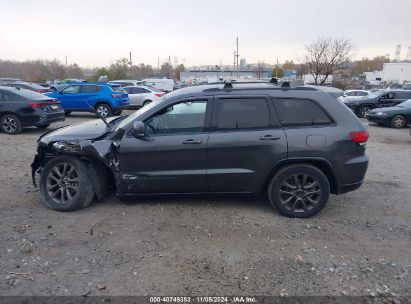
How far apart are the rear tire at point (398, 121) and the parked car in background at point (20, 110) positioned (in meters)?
12.9

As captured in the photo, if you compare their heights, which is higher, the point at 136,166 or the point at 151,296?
the point at 136,166

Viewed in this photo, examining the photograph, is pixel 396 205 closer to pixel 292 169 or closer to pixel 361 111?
pixel 292 169

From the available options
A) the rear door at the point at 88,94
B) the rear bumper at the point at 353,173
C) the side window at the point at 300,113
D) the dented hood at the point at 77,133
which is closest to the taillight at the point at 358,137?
the rear bumper at the point at 353,173

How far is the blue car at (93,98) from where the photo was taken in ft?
52.7

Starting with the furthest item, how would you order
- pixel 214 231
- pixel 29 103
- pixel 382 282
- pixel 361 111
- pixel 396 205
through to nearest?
pixel 361 111
pixel 29 103
pixel 396 205
pixel 214 231
pixel 382 282

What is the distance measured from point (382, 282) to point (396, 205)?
2.20 metres

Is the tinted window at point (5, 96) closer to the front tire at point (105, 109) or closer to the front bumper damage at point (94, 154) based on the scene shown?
the front tire at point (105, 109)

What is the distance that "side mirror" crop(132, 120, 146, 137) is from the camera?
14.5ft

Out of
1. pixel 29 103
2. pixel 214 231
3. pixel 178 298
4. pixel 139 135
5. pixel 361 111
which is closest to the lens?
pixel 178 298

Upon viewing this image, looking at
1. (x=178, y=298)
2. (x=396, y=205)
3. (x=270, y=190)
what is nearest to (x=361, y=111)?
(x=396, y=205)

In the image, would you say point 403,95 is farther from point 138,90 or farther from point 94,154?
point 94,154

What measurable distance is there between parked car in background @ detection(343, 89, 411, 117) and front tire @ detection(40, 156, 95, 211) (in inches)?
645

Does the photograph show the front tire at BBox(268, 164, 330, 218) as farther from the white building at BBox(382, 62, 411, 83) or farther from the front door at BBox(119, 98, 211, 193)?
the white building at BBox(382, 62, 411, 83)

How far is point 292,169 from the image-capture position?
15.0 ft
